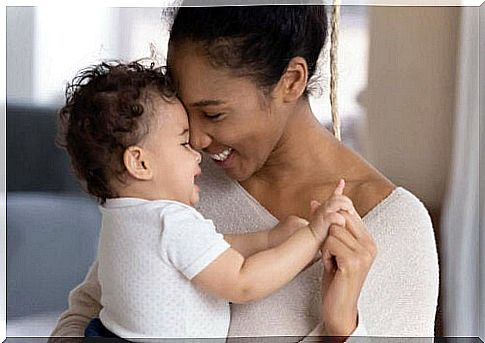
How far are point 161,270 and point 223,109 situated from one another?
22 centimetres

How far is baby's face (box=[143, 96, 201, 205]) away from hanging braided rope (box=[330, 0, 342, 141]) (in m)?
0.19

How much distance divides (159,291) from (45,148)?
262mm

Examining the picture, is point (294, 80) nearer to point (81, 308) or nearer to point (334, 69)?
point (334, 69)

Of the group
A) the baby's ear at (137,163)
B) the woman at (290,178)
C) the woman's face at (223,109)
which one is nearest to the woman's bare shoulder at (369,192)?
the woman at (290,178)

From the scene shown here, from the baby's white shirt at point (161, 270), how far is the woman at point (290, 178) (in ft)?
0.16

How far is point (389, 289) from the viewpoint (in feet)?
3.67

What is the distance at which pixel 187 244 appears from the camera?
3.49 ft

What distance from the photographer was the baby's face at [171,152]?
3.57ft

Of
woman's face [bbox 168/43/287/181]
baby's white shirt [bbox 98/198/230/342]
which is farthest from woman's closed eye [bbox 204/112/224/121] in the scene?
baby's white shirt [bbox 98/198/230/342]

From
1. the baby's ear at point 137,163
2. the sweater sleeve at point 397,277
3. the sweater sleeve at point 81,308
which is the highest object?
the baby's ear at point 137,163

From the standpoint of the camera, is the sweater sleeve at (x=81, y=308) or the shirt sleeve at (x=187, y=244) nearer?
the shirt sleeve at (x=187, y=244)

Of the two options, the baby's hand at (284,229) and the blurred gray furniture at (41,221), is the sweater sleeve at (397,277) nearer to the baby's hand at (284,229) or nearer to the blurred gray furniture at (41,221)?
the baby's hand at (284,229)

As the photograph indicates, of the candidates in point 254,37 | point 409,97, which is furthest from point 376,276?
point 254,37

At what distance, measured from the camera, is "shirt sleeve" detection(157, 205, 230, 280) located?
106 centimetres
